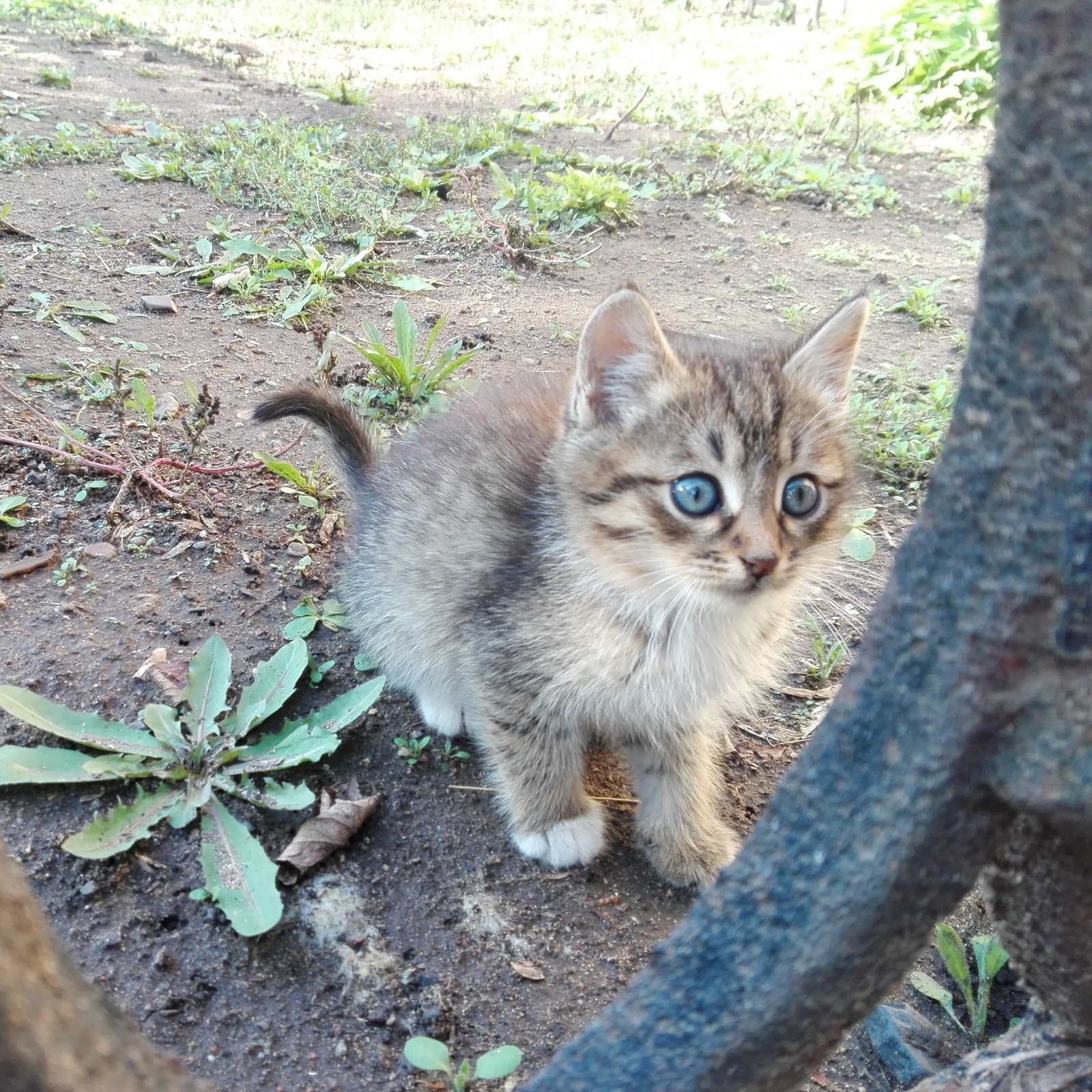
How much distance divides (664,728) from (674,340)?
1.10 m

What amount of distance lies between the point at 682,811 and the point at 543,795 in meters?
0.39

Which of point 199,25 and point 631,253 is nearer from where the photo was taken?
point 631,253

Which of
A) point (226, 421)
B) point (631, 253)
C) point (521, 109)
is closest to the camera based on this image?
point (226, 421)

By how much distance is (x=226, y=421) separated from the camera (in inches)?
155

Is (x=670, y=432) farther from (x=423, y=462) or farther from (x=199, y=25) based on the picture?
(x=199, y=25)

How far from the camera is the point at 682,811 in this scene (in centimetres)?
266

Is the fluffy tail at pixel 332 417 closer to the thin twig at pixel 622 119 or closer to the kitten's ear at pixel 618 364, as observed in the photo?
the kitten's ear at pixel 618 364

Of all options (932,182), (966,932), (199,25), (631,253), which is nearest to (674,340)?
(966,932)

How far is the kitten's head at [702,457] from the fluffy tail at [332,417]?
97 cm

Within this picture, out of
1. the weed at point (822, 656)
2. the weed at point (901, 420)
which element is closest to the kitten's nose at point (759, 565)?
the weed at point (822, 656)

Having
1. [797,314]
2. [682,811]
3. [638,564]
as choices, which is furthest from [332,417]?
[797,314]

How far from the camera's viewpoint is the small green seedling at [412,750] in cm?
279

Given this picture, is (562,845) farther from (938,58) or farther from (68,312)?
(938,58)

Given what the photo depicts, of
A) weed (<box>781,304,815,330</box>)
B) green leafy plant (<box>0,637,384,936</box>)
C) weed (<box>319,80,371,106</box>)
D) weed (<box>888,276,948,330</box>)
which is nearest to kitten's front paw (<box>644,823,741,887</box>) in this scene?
green leafy plant (<box>0,637,384,936</box>)
